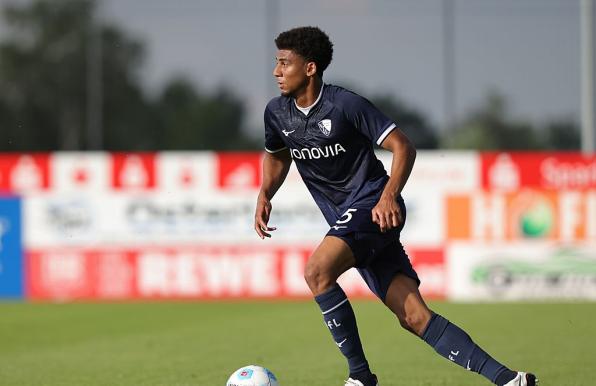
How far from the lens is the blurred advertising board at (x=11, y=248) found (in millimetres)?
20156

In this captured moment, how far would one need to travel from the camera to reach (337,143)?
23.4ft

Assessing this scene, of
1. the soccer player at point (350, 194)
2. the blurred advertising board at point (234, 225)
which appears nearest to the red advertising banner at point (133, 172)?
the blurred advertising board at point (234, 225)

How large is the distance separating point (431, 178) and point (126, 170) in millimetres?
5412

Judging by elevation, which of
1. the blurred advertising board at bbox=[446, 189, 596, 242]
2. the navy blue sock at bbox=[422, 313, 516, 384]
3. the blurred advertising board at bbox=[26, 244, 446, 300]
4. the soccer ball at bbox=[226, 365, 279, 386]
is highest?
the navy blue sock at bbox=[422, 313, 516, 384]

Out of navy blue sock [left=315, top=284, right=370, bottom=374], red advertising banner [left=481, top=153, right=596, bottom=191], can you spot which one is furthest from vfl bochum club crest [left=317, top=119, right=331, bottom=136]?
red advertising banner [left=481, top=153, right=596, bottom=191]

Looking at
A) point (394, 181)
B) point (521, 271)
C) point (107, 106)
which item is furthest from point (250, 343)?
point (107, 106)

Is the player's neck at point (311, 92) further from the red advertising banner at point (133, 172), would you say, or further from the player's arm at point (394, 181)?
the red advertising banner at point (133, 172)

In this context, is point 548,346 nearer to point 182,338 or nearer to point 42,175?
point 182,338

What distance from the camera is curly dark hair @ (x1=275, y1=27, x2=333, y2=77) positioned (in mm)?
7176

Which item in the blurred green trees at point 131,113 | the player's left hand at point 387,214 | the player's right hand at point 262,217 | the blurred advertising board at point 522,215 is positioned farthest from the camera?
the blurred green trees at point 131,113

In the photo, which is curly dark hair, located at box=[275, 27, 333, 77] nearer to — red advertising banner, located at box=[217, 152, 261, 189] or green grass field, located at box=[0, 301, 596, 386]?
green grass field, located at box=[0, 301, 596, 386]

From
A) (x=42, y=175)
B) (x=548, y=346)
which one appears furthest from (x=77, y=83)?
(x=548, y=346)

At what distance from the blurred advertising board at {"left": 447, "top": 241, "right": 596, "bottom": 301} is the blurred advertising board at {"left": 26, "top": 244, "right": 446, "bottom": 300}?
35 centimetres

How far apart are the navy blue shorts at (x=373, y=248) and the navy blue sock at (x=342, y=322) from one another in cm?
26
